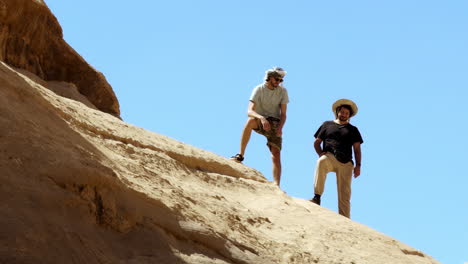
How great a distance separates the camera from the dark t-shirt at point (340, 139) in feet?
29.0

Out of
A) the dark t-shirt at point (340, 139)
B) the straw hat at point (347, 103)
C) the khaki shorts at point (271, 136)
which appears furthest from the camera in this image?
the straw hat at point (347, 103)

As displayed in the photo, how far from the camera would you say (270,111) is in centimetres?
915

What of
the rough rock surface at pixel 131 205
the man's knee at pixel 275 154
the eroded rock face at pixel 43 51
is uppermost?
the eroded rock face at pixel 43 51

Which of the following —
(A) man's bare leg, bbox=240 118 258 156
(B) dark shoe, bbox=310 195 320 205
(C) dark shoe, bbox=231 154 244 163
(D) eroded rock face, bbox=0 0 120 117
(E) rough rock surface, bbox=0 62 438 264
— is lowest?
(E) rough rock surface, bbox=0 62 438 264

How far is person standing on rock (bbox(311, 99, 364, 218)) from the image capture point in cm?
867

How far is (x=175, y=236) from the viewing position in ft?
15.7

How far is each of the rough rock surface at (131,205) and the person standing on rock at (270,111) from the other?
3.97 feet

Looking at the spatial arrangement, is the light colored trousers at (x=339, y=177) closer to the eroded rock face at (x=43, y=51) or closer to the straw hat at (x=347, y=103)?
the straw hat at (x=347, y=103)

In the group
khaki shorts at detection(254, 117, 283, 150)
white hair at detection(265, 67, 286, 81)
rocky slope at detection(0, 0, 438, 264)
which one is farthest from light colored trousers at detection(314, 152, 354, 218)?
white hair at detection(265, 67, 286, 81)

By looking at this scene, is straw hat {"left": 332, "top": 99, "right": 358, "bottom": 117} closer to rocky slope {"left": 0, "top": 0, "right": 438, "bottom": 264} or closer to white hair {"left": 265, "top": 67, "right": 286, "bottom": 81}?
white hair {"left": 265, "top": 67, "right": 286, "bottom": 81}

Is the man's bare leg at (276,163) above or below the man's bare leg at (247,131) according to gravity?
below

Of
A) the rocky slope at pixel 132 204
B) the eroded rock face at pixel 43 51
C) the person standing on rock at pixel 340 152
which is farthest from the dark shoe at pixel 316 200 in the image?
the eroded rock face at pixel 43 51

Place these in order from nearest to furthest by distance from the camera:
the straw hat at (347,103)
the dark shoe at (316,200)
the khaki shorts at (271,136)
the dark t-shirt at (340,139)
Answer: the dark shoe at (316,200)
the dark t-shirt at (340,139)
the khaki shorts at (271,136)
the straw hat at (347,103)

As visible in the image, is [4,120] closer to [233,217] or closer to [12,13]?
[233,217]
